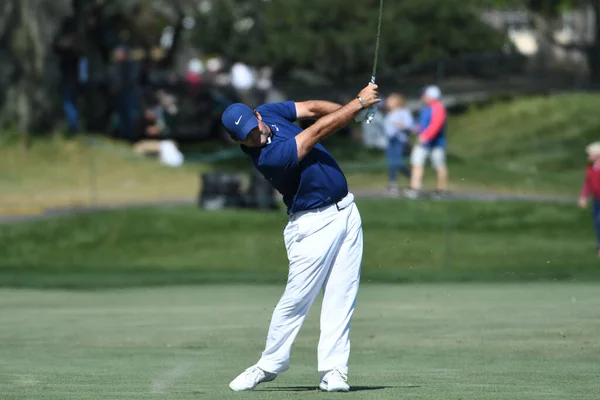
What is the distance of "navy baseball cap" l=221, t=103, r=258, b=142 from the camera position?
372 inches

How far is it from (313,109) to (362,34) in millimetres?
41372

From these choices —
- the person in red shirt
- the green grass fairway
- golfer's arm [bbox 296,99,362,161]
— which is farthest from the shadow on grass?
the person in red shirt

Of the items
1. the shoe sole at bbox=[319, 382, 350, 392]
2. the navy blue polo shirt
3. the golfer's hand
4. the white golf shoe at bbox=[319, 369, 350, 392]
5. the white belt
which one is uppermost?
the golfer's hand

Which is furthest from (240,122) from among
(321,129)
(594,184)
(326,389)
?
(594,184)

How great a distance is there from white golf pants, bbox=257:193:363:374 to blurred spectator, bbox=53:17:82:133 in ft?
87.2

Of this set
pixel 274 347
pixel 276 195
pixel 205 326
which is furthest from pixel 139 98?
pixel 274 347

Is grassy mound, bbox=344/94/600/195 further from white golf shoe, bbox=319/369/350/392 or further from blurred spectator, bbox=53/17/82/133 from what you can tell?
white golf shoe, bbox=319/369/350/392

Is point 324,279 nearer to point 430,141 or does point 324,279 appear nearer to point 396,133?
point 430,141

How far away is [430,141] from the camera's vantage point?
25.6 metres

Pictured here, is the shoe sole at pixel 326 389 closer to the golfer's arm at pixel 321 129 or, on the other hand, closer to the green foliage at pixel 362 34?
the golfer's arm at pixel 321 129

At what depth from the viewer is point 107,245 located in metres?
24.2

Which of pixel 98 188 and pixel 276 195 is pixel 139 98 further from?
pixel 276 195

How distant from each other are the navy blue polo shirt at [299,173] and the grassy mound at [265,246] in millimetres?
10251

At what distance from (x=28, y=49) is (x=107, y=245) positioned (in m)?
12.7
